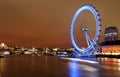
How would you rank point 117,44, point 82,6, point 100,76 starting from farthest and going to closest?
point 117,44, point 82,6, point 100,76

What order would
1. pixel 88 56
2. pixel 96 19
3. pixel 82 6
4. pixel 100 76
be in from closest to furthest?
1. pixel 100 76
2. pixel 96 19
3. pixel 82 6
4. pixel 88 56

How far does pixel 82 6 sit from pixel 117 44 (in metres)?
70.4

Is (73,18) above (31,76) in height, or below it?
above

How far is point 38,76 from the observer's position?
35.2 meters

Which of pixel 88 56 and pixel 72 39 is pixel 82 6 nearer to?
pixel 72 39

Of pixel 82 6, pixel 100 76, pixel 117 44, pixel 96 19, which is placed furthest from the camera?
pixel 117 44

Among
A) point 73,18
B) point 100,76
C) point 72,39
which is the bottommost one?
point 100,76

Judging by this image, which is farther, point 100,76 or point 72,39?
point 72,39

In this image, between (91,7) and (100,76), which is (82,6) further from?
(100,76)

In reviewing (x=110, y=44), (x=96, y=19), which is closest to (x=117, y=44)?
(x=110, y=44)

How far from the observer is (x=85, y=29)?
9994 centimetres

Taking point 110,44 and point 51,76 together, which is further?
point 110,44

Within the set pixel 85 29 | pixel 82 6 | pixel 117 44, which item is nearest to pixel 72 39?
pixel 85 29

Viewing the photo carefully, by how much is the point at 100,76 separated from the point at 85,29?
2589 inches
